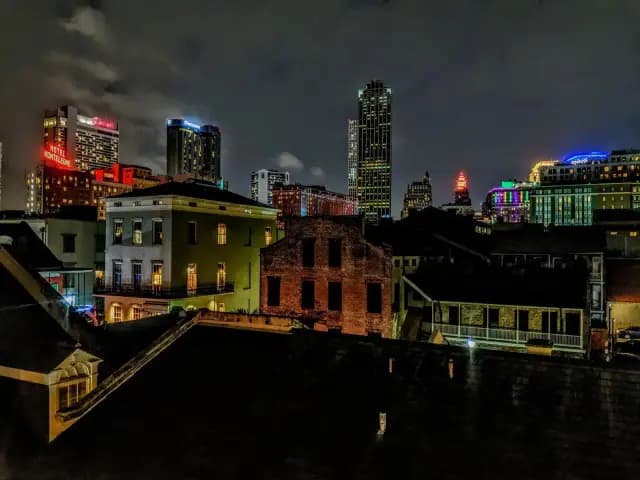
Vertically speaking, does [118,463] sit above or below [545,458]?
below

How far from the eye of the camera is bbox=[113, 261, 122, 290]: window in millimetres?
37062

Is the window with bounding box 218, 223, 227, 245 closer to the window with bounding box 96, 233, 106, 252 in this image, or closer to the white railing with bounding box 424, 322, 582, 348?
the window with bounding box 96, 233, 106, 252

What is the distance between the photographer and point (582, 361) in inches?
369

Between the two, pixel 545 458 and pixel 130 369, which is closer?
pixel 545 458

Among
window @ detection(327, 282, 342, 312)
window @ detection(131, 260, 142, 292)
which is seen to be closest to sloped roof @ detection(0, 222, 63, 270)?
window @ detection(131, 260, 142, 292)

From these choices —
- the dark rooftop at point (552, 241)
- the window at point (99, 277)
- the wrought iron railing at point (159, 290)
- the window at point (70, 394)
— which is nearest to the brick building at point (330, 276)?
the wrought iron railing at point (159, 290)

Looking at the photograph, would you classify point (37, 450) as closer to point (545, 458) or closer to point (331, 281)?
point (545, 458)

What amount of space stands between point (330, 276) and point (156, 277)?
1325 centimetres

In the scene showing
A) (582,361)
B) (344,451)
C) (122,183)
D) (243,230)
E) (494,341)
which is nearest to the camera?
(344,451)

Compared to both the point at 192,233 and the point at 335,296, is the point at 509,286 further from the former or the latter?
the point at 192,233

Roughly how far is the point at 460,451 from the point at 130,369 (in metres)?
7.86

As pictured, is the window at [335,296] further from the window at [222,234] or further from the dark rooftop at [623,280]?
the dark rooftop at [623,280]

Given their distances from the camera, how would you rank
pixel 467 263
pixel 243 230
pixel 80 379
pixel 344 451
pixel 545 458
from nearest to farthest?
pixel 545 458
pixel 344 451
pixel 80 379
pixel 467 263
pixel 243 230

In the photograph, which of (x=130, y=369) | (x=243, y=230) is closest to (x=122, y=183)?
(x=243, y=230)
